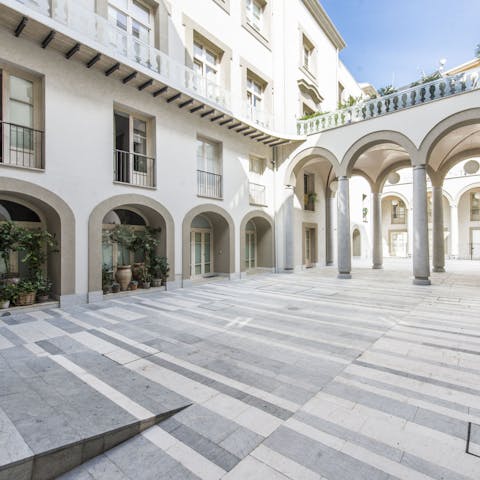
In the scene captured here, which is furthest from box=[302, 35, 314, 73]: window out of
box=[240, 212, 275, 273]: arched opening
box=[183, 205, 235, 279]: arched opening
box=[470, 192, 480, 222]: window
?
box=[470, 192, 480, 222]: window

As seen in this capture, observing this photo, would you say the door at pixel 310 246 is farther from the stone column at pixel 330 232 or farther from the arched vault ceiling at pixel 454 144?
the arched vault ceiling at pixel 454 144

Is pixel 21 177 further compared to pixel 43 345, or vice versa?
pixel 21 177

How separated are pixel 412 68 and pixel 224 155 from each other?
931 cm

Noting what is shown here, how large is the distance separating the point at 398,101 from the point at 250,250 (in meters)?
8.90

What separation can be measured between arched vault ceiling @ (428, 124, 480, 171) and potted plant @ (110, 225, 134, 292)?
38.6 feet

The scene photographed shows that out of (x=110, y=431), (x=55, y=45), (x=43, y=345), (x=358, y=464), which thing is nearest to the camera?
(x=358, y=464)

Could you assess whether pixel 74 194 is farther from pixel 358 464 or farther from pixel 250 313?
pixel 358 464

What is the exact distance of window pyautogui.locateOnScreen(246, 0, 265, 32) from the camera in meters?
14.0

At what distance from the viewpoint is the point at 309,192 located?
17.5m

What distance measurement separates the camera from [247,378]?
3545 millimetres

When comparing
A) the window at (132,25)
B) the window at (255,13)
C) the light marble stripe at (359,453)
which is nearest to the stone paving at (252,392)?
the light marble stripe at (359,453)

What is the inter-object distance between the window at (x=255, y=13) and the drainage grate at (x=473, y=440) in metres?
16.4

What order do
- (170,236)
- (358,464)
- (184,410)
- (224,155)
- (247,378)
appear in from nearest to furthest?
(358,464) < (184,410) < (247,378) < (170,236) < (224,155)

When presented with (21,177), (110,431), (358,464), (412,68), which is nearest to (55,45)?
(21,177)
